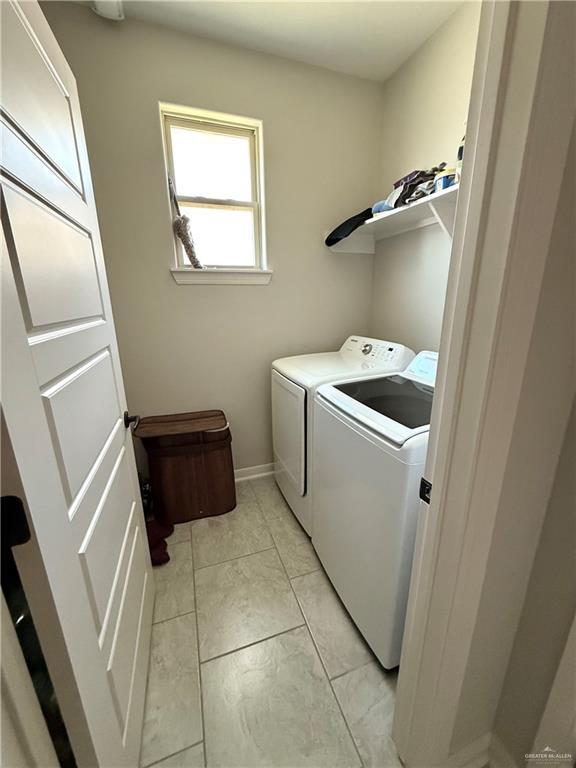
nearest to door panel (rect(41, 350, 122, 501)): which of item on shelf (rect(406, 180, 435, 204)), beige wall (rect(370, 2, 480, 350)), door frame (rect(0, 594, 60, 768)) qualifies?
door frame (rect(0, 594, 60, 768))

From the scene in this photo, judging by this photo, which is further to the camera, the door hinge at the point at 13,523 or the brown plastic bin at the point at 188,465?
the brown plastic bin at the point at 188,465

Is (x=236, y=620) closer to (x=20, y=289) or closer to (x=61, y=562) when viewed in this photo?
(x=61, y=562)

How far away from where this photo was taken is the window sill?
6.16ft

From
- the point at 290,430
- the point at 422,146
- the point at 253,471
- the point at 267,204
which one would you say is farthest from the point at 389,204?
the point at 253,471

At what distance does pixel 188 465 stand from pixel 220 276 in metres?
1.22

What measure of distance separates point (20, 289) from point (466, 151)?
2.66ft

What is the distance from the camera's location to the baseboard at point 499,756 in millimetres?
851

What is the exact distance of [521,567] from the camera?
0.73 m

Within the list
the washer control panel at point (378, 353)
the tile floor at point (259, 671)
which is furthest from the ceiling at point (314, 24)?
the tile floor at point (259, 671)

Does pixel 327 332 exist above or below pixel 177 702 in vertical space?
above

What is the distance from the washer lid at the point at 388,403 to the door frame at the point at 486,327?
0.31 metres

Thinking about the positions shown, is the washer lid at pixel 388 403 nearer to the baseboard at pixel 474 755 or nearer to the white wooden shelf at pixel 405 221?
the white wooden shelf at pixel 405 221

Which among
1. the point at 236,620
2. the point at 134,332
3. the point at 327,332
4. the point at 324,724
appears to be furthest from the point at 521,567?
the point at 134,332

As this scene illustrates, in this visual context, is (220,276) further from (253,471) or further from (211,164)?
(253,471)
